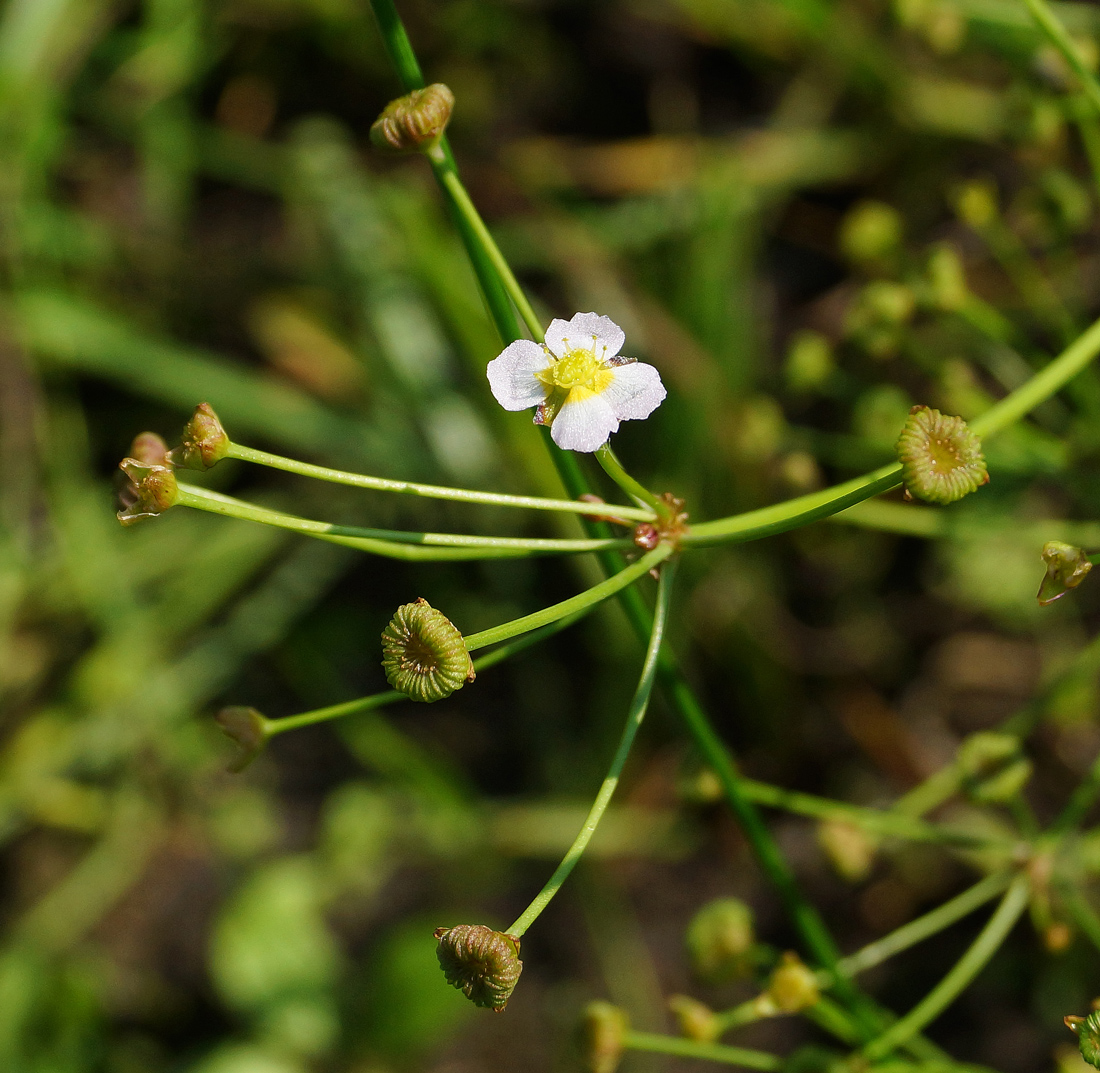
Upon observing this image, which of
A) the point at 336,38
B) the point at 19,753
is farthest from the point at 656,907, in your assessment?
the point at 336,38

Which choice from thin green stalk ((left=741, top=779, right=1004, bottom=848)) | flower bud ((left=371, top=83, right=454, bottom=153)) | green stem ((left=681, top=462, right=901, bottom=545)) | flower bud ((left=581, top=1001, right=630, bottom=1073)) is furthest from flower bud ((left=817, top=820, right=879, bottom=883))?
flower bud ((left=371, top=83, right=454, bottom=153))

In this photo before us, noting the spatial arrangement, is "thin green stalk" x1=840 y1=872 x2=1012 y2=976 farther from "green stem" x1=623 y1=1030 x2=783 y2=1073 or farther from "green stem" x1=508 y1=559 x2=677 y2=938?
"green stem" x1=508 y1=559 x2=677 y2=938

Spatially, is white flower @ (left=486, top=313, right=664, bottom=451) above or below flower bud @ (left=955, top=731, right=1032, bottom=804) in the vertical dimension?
above

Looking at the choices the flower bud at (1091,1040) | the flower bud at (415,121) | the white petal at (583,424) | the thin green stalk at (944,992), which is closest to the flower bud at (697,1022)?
the thin green stalk at (944,992)

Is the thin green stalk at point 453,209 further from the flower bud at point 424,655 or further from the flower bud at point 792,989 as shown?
the flower bud at point 792,989

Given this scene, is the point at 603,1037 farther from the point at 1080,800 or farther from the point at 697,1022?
the point at 1080,800

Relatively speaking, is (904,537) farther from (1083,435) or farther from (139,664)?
(139,664)
